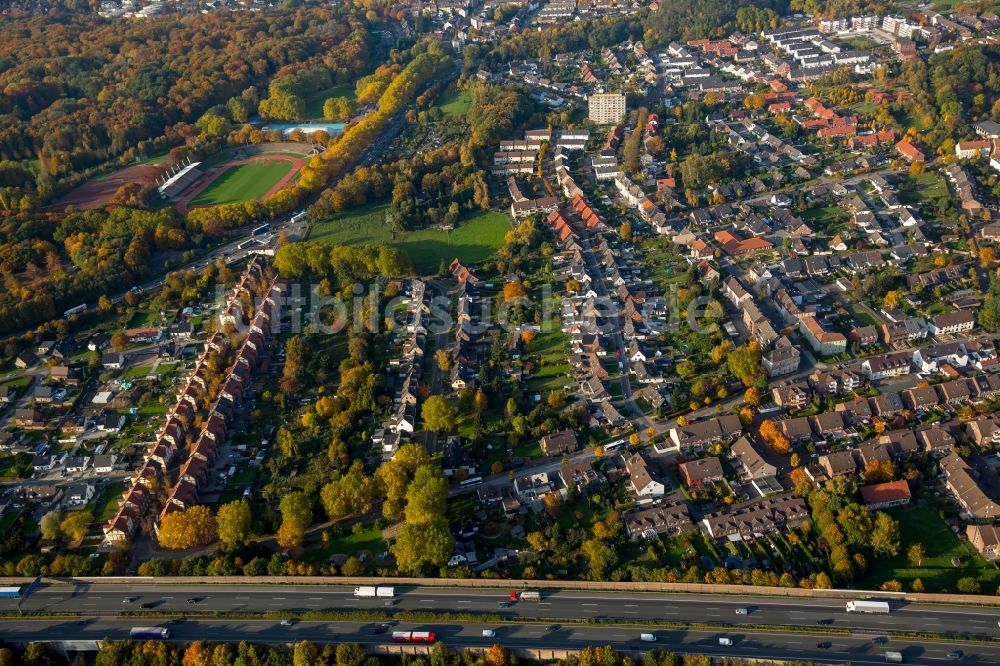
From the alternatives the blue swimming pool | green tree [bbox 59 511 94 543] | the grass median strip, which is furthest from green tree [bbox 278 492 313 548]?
the blue swimming pool

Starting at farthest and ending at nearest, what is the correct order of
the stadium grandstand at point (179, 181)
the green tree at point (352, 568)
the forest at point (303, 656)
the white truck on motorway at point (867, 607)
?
the stadium grandstand at point (179, 181), the green tree at point (352, 568), the white truck on motorway at point (867, 607), the forest at point (303, 656)

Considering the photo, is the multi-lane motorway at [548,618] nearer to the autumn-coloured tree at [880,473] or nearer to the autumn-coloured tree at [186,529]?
the autumn-coloured tree at [186,529]

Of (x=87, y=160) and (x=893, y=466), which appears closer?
(x=893, y=466)

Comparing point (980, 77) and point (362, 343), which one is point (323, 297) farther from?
point (980, 77)

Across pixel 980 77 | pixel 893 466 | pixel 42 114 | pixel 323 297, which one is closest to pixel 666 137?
pixel 980 77

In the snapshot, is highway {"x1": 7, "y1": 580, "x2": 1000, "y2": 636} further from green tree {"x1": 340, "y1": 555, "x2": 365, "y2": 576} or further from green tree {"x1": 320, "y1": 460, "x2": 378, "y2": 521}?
green tree {"x1": 320, "y1": 460, "x2": 378, "y2": 521}

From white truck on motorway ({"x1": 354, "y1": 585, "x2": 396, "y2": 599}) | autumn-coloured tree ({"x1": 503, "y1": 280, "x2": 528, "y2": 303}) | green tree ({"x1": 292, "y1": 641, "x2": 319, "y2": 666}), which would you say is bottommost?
white truck on motorway ({"x1": 354, "y1": 585, "x2": 396, "y2": 599})

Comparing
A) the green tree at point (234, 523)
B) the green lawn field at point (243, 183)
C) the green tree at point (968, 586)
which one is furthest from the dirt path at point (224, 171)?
the green tree at point (968, 586)
